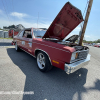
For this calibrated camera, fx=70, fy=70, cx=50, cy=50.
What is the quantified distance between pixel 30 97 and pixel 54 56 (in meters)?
1.18

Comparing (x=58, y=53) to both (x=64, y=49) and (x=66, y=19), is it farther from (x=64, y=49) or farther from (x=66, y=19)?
(x=66, y=19)

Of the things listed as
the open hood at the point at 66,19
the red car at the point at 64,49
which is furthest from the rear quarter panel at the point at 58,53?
the open hood at the point at 66,19

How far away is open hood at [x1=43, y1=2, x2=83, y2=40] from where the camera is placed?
2.13m

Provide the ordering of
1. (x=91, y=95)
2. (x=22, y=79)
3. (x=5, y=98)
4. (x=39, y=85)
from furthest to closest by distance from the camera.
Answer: (x=22, y=79)
(x=39, y=85)
(x=91, y=95)
(x=5, y=98)

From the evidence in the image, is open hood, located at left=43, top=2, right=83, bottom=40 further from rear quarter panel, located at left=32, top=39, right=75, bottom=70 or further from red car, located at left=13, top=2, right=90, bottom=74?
rear quarter panel, located at left=32, top=39, right=75, bottom=70

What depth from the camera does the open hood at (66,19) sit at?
2129 mm

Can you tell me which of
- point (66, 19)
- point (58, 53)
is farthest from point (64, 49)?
point (66, 19)

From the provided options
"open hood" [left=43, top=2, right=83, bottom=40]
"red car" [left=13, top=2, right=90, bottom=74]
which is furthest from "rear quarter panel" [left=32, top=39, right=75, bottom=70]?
"open hood" [left=43, top=2, right=83, bottom=40]

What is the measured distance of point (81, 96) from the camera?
1.68 m

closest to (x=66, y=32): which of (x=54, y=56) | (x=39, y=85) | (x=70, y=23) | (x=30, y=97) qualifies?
(x=70, y=23)

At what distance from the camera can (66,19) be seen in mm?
2402

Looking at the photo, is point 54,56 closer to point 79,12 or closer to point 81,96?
point 81,96

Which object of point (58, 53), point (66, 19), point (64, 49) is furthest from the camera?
point (66, 19)

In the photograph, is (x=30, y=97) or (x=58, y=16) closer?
(x=30, y=97)
